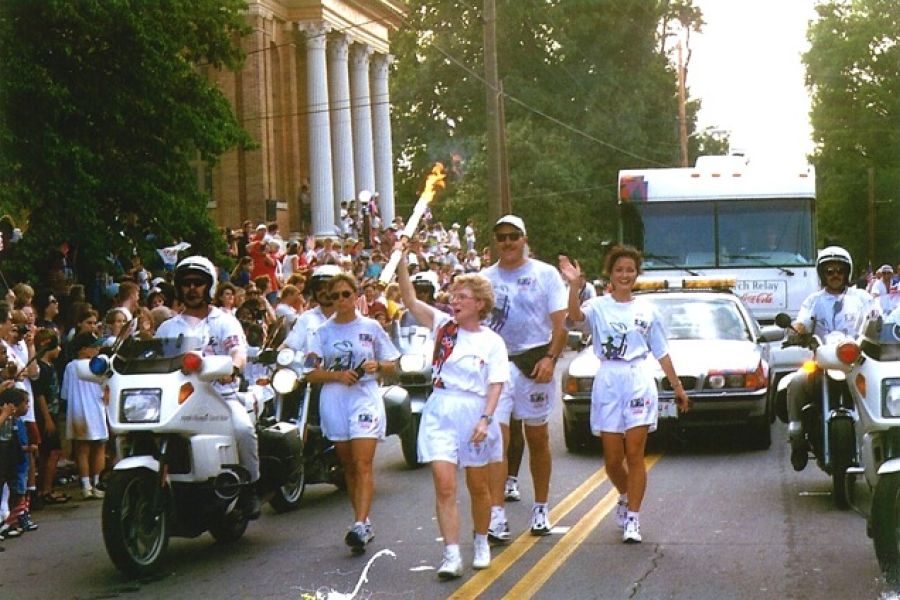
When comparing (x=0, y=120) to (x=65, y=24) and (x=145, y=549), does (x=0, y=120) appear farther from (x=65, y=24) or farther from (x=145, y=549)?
(x=145, y=549)

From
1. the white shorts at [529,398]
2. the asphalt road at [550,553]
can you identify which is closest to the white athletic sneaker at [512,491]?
the asphalt road at [550,553]

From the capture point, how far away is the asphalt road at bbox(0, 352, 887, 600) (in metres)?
8.95

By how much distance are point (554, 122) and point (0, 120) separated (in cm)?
4684

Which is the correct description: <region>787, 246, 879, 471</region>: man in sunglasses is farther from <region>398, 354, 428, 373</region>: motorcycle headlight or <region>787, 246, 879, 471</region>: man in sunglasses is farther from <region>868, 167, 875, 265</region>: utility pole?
<region>868, 167, 875, 265</region>: utility pole

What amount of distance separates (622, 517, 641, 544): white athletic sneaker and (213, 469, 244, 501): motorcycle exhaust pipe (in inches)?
90.7

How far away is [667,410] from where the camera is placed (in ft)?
49.8

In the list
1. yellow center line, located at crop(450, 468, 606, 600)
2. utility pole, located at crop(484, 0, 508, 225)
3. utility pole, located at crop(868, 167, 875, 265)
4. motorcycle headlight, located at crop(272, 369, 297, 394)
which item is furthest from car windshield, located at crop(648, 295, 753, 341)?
utility pole, located at crop(868, 167, 875, 265)

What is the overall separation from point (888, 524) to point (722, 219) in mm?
15804

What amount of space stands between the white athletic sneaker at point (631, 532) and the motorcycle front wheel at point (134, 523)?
2.69 metres

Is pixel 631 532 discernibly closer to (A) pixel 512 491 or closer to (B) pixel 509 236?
(B) pixel 509 236

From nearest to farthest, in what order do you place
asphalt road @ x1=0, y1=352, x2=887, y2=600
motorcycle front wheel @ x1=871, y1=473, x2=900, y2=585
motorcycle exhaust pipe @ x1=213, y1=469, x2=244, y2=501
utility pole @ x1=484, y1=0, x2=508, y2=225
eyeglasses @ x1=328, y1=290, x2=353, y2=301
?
1. motorcycle front wheel @ x1=871, y1=473, x2=900, y2=585
2. asphalt road @ x1=0, y1=352, x2=887, y2=600
3. motorcycle exhaust pipe @ x1=213, y1=469, x2=244, y2=501
4. eyeglasses @ x1=328, y1=290, x2=353, y2=301
5. utility pole @ x1=484, y1=0, x2=508, y2=225

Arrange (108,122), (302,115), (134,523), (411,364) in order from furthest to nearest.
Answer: (302,115) → (108,122) → (411,364) → (134,523)

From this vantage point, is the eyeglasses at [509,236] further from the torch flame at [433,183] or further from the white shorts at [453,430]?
the white shorts at [453,430]

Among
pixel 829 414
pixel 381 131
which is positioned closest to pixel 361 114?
pixel 381 131
